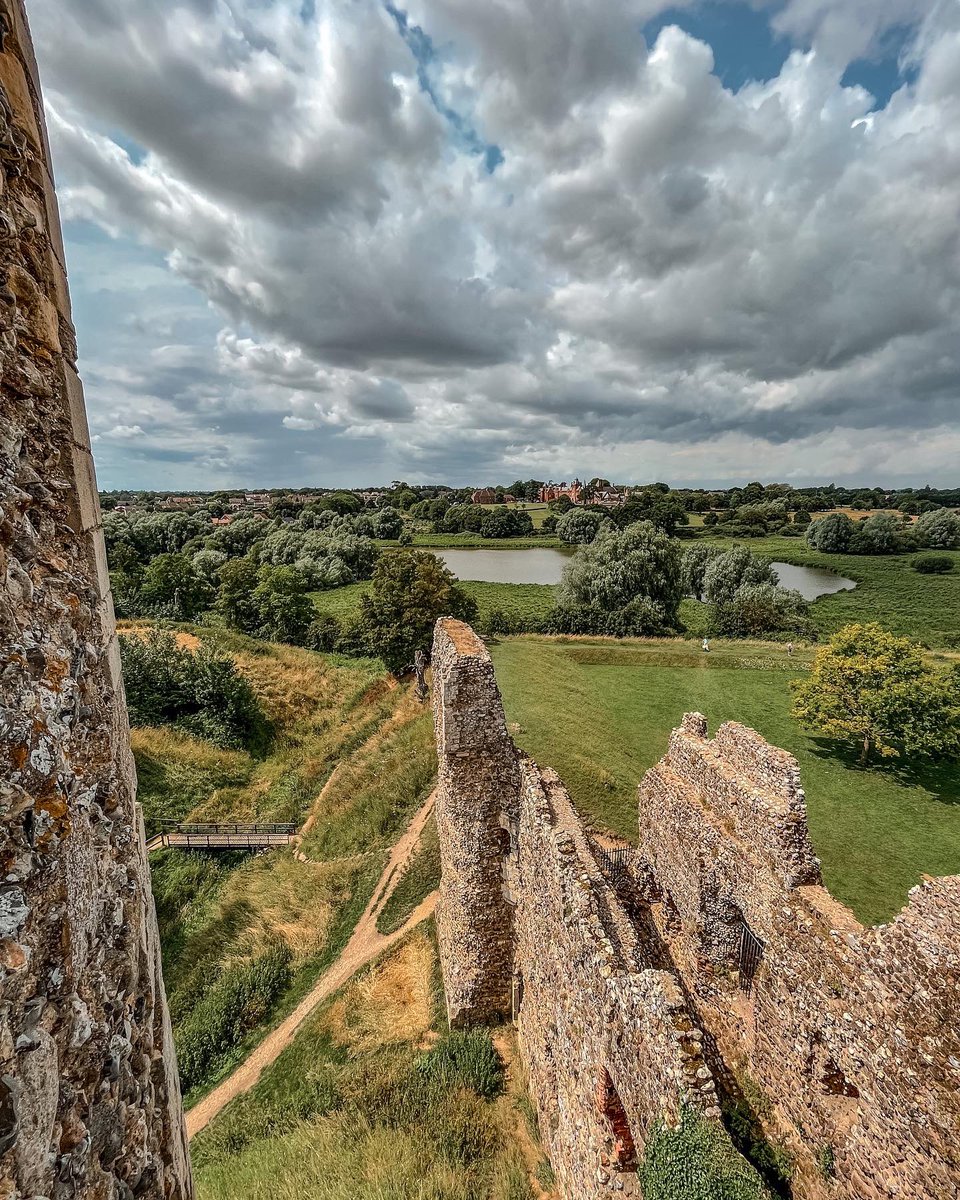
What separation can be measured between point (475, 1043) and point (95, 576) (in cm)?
1095

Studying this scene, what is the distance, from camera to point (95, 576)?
2406 mm

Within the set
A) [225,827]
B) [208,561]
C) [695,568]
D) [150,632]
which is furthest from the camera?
[208,561]

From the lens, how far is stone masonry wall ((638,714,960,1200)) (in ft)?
18.9

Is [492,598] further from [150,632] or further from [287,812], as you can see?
[287,812]

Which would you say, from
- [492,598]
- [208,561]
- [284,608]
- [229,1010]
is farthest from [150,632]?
[208,561]

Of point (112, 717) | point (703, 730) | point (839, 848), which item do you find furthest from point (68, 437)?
point (839, 848)

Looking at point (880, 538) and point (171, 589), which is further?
point (880, 538)

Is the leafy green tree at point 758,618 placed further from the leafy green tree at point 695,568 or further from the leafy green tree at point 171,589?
the leafy green tree at point 171,589

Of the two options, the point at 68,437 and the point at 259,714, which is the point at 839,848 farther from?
the point at 259,714

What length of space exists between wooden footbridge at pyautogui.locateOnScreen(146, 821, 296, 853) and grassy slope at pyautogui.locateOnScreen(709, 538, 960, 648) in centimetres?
4192

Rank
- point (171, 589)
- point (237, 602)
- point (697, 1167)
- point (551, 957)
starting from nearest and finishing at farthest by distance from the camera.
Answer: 1. point (697, 1167)
2. point (551, 957)
3. point (237, 602)
4. point (171, 589)

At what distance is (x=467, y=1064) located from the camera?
9297 mm

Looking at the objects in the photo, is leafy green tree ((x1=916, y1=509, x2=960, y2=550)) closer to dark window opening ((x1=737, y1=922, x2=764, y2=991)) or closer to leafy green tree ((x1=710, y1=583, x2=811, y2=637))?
leafy green tree ((x1=710, y1=583, x2=811, y2=637))

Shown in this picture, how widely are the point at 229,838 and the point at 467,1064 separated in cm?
1418
